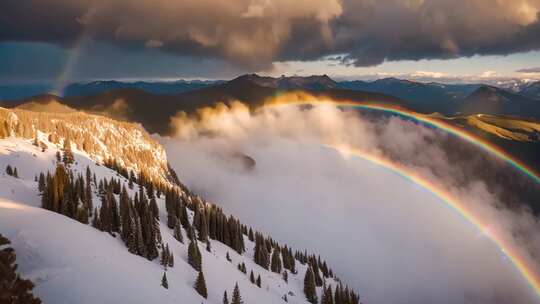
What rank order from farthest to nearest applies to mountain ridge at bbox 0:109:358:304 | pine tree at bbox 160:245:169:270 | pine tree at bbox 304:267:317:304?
pine tree at bbox 304:267:317:304 < pine tree at bbox 160:245:169:270 < mountain ridge at bbox 0:109:358:304

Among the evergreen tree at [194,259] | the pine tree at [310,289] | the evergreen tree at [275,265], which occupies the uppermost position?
the evergreen tree at [275,265]

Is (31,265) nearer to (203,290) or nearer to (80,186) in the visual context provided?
(203,290)

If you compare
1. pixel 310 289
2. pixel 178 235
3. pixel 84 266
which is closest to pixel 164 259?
pixel 84 266

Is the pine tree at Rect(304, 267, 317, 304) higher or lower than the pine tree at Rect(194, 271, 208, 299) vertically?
higher

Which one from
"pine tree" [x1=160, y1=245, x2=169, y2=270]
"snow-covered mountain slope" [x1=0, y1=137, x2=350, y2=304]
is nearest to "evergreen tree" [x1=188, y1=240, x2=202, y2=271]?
"snow-covered mountain slope" [x1=0, y1=137, x2=350, y2=304]

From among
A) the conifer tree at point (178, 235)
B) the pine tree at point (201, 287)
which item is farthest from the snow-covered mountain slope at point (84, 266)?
the conifer tree at point (178, 235)

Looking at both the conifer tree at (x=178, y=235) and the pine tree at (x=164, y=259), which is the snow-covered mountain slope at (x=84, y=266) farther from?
the conifer tree at (x=178, y=235)

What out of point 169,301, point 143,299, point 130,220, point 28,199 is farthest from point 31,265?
point 28,199

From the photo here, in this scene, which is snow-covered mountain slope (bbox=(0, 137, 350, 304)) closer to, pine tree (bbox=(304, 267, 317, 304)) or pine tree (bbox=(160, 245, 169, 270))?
pine tree (bbox=(160, 245, 169, 270))

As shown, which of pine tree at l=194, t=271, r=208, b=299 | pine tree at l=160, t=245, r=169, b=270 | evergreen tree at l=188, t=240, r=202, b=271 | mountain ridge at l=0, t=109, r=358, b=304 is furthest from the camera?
evergreen tree at l=188, t=240, r=202, b=271

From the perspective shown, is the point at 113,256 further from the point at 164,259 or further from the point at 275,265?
the point at 275,265

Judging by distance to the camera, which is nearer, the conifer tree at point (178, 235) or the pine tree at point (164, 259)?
the pine tree at point (164, 259)

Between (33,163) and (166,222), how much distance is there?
290 feet

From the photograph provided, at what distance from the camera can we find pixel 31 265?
50969 millimetres
